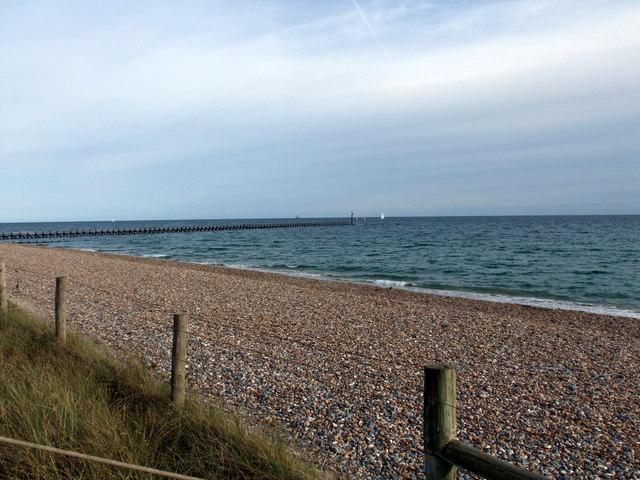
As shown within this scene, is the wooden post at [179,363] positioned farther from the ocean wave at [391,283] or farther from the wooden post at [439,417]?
the ocean wave at [391,283]

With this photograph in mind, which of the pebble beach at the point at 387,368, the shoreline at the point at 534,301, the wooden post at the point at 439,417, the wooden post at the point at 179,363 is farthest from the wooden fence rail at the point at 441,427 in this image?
the shoreline at the point at 534,301

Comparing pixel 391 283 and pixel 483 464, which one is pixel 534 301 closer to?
pixel 391 283

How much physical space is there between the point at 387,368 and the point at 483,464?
15.9 feet

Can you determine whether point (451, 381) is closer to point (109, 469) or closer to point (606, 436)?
point (109, 469)

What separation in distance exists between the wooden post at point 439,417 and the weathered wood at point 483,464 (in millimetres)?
57

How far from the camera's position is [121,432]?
13.5ft

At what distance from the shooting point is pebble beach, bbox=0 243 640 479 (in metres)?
4.80

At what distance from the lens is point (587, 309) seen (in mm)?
17375

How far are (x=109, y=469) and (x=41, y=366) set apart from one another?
2742 millimetres

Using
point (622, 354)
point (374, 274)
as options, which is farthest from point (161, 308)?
point (374, 274)

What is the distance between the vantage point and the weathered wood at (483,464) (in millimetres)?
2420

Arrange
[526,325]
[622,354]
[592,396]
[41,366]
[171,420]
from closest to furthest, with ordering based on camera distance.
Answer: [171,420] → [41,366] → [592,396] → [622,354] → [526,325]

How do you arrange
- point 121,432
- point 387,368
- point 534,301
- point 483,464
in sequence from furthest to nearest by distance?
point 534,301
point 387,368
point 121,432
point 483,464

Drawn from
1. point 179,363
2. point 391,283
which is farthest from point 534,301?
point 179,363
